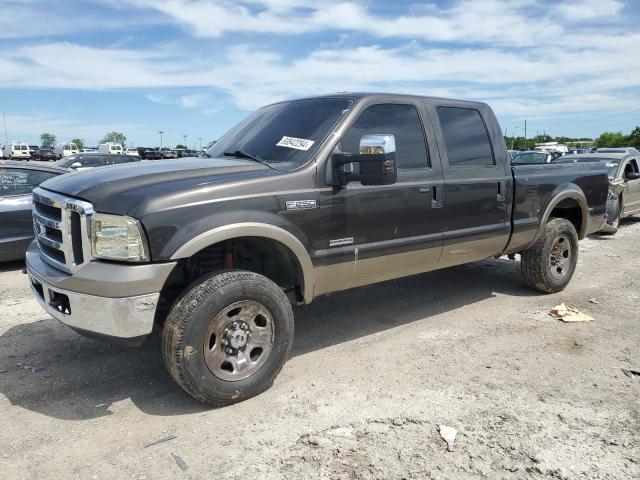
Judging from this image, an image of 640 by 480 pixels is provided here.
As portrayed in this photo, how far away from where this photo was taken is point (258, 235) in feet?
11.0

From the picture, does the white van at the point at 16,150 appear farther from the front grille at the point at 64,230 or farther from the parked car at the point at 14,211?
the front grille at the point at 64,230

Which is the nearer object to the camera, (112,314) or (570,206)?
(112,314)

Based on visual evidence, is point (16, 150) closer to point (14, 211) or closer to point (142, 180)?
point (14, 211)

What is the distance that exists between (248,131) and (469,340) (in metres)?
2.60

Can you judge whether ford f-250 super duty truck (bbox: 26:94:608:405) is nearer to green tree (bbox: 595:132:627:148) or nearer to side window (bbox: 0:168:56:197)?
side window (bbox: 0:168:56:197)

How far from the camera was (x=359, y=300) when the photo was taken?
224 inches

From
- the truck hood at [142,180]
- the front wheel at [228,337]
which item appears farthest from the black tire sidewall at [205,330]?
the truck hood at [142,180]

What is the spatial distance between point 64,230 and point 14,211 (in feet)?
14.3

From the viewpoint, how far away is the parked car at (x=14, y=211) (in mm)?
6781

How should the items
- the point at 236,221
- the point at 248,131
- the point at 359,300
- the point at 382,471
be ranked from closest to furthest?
the point at 382,471
the point at 236,221
the point at 248,131
the point at 359,300

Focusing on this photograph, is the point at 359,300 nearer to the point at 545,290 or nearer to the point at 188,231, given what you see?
the point at 545,290

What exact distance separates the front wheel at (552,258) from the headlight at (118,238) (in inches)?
169

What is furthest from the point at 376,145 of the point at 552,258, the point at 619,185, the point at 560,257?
the point at 619,185

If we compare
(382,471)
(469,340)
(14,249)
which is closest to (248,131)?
(469,340)
